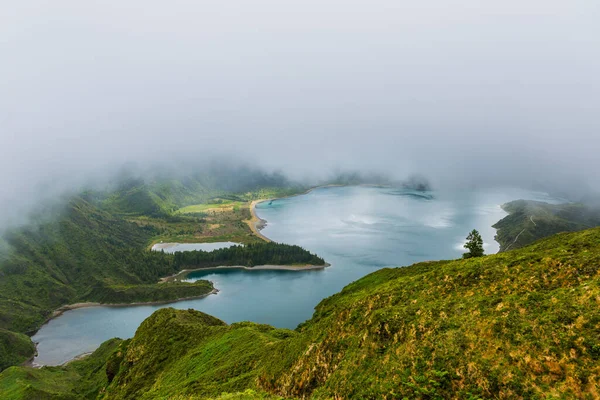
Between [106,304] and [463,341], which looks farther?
[106,304]

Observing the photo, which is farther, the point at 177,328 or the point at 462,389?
the point at 177,328

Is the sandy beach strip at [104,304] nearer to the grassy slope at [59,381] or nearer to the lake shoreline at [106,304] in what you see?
the lake shoreline at [106,304]

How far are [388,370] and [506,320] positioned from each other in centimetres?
765

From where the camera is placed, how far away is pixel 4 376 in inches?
3524

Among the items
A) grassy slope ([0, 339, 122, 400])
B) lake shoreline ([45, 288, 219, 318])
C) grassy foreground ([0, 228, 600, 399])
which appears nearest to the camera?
grassy foreground ([0, 228, 600, 399])

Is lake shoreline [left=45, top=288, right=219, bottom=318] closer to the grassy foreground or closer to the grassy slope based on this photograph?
the grassy slope

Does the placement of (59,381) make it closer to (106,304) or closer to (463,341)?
(106,304)

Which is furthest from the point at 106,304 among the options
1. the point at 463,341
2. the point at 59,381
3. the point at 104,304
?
the point at 463,341

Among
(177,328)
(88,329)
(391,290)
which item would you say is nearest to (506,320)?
(391,290)

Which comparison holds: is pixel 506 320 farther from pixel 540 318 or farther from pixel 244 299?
pixel 244 299

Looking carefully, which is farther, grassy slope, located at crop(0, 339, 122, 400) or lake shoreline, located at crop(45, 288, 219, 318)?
lake shoreline, located at crop(45, 288, 219, 318)

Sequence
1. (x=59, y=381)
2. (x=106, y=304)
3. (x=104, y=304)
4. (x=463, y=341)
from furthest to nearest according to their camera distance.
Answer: (x=104, y=304) < (x=106, y=304) < (x=59, y=381) < (x=463, y=341)

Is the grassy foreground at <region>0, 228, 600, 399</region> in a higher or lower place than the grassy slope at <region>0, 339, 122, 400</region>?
higher

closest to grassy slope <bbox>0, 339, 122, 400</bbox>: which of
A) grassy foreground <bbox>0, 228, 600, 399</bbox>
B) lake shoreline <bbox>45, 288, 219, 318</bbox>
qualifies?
grassy foreground <bbox>0, 228, 600, 399</bbox>
